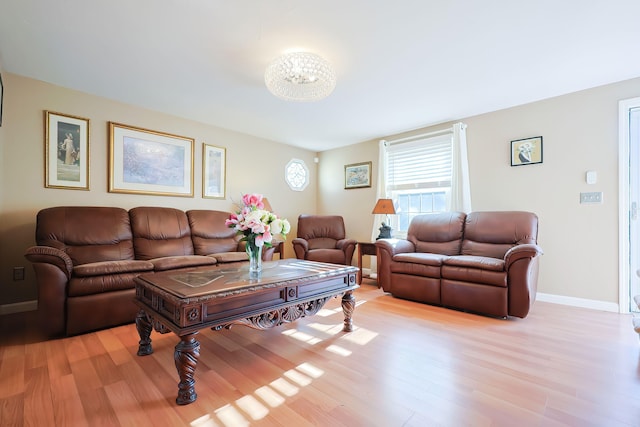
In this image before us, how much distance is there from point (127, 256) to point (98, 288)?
0.70 m

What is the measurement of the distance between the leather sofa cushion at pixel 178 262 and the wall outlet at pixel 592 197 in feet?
13.3

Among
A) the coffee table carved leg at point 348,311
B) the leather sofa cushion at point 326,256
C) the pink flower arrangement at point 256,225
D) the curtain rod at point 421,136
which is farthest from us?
the leather sofa cushion at point 326,256

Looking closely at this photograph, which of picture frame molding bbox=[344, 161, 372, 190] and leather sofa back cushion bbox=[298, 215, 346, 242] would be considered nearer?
leather sofa back cushion bbox=[298, 215, 346, 242]

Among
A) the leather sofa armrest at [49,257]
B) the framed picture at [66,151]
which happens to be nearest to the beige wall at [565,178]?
the leather sofa armrest at [49,257]

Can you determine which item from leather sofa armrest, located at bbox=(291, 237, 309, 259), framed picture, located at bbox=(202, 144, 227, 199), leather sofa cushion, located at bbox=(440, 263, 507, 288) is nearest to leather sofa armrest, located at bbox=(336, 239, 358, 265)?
leather sofa armrest, located at bbox=(291, 237, 309, 259)

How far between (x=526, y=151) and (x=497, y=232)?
3.57 feet

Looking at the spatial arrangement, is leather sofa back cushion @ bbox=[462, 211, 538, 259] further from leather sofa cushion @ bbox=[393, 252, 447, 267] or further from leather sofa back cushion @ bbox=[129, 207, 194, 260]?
leather sofa back cushion @ bbox=[129, 207, 194, 260]

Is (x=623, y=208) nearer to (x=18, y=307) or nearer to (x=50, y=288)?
(x=50, y=288)

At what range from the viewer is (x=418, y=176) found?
4383 millimetres

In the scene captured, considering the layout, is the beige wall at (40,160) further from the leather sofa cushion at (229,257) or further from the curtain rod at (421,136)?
the curtain rod at (421,136)

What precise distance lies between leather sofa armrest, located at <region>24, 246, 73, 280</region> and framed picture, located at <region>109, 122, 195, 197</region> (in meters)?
1.33

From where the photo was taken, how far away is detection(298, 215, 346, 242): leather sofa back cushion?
15.6 ft

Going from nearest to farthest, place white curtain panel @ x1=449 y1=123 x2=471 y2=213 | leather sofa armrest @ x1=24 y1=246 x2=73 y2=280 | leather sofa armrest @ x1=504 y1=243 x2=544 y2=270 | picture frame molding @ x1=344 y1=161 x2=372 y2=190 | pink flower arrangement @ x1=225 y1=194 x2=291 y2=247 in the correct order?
1. pink flower arrangement @ x1=225 y1=194 x2=291 y2=247
2. leather sofa armrest @ x1=24 y1=246 x2=73 y2=280
3. leather sofa armrest @ x1=504 y1=243 x2=544 y2=270
4. white curtain panel @ x1=449 y1=123 x2=471 y2=213
5. picture frame molding @ x1=344 y1=161 x2=372 y2=190

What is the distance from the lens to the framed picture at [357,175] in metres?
5.03
